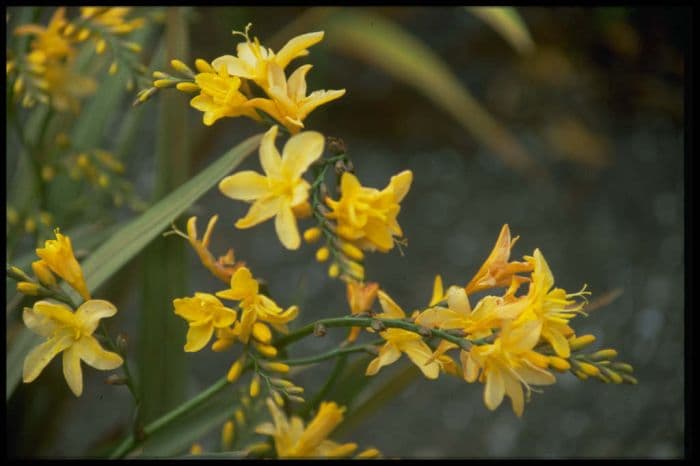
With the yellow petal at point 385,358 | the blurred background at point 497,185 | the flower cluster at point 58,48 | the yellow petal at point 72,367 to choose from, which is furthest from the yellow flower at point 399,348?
the blurred background at point 497,185

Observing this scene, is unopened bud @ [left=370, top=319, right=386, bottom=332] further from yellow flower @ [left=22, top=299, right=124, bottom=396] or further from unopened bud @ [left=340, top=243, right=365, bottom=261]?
yellow flower @ [left=22, top=299, right=124, bottom=396]

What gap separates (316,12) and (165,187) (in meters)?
0.64

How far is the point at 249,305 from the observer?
0.63 metres

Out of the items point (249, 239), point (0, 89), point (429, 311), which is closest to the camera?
point (429, 311)

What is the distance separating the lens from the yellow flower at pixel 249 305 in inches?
24.5

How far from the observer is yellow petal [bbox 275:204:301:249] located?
0.59 meters

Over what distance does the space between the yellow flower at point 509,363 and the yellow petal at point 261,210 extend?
155 mm

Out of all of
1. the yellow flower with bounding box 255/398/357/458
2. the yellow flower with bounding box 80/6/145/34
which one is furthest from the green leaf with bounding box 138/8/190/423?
the yellow flower with bounding box 255/398/357/458

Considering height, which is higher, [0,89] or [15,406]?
[0,89]

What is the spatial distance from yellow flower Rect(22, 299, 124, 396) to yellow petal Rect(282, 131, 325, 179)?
6.3 inches
